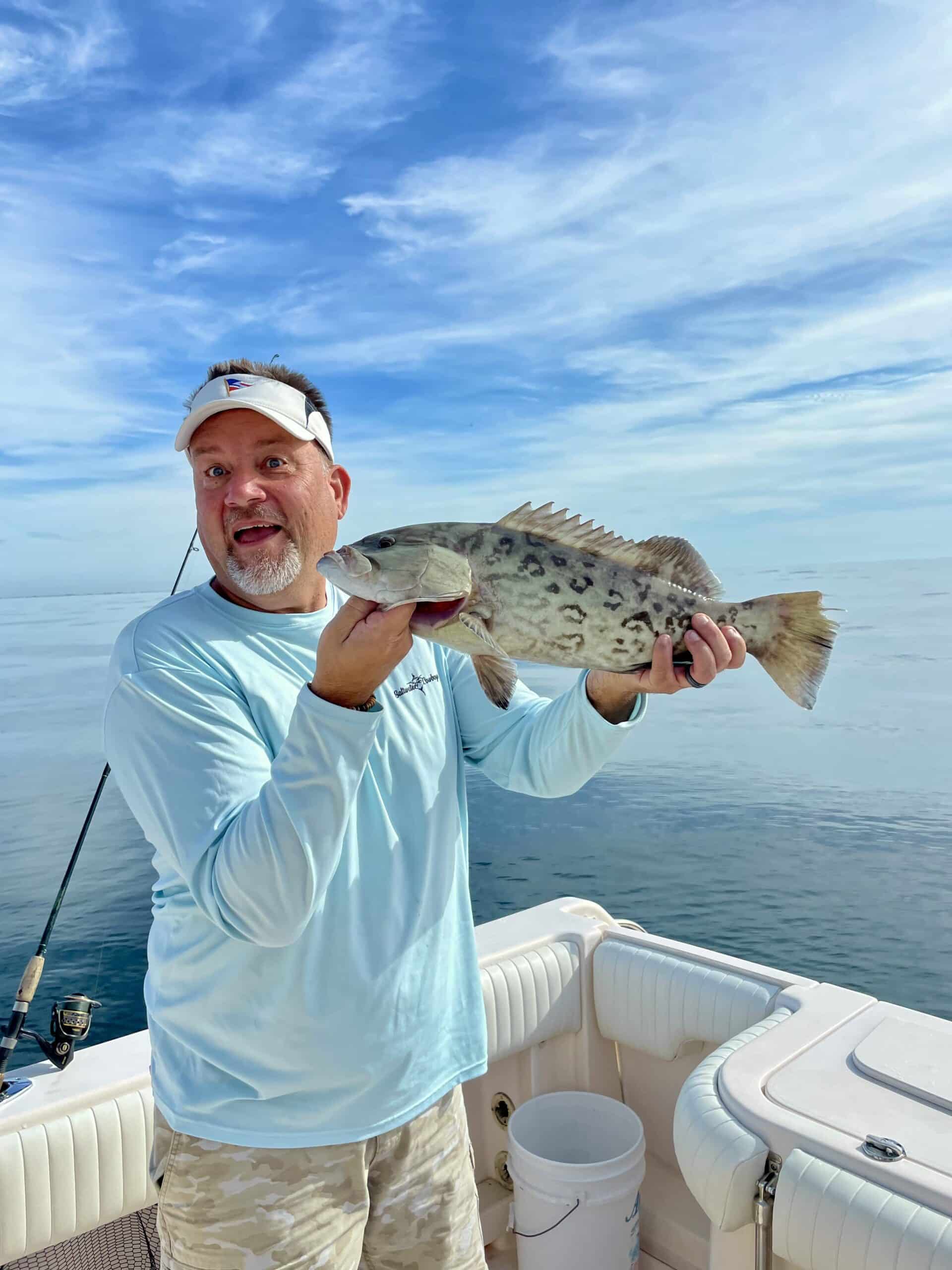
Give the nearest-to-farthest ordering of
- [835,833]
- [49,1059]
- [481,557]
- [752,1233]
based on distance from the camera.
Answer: [481,557] < [752,1233] < [49,1059] < [835,833]

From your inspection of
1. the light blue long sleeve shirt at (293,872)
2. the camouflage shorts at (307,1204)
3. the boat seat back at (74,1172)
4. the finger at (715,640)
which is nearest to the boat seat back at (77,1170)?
the boat seat back at (74,1172)

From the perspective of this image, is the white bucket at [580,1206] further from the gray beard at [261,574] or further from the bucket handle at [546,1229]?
the gray beard at [261,574]

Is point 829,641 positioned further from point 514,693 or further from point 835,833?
point 835,833

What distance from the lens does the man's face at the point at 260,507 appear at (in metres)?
2.40

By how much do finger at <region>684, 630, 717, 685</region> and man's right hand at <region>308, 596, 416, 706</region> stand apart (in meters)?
0.81

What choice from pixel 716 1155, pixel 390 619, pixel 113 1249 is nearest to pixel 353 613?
pixel 390 619

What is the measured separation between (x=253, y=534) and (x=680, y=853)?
17871 mm

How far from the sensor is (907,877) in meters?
19.9

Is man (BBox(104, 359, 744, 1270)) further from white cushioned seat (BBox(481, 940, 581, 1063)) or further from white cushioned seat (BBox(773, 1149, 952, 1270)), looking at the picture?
white cushioned seat (BBox(481, 940, 581, 1063))

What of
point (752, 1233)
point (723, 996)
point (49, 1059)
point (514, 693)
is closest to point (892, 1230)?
point (752, 1233)

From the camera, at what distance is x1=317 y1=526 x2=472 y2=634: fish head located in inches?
77.9

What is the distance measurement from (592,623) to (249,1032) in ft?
4.23

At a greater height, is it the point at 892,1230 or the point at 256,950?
the point at 256,950

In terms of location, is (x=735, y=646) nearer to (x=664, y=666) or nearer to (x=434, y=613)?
(x=664, y=666)
